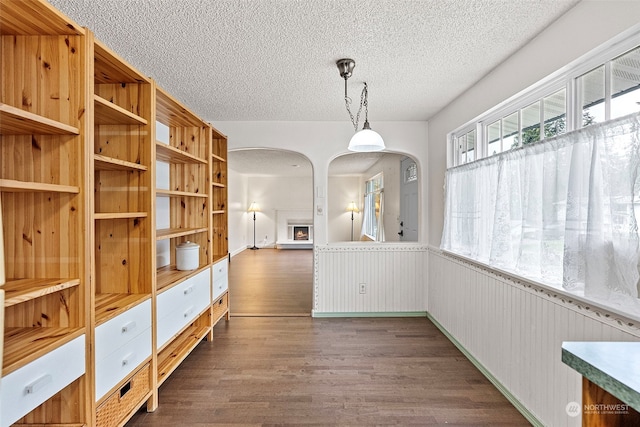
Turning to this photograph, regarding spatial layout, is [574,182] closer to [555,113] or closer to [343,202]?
[555,113]

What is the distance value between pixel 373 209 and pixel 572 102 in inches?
262

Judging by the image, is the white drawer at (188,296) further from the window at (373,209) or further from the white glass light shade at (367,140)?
the window at (373,209)

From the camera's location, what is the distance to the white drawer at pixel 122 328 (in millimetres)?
1613

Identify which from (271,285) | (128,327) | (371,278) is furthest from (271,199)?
(128,327)

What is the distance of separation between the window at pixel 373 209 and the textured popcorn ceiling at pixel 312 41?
14.5ft

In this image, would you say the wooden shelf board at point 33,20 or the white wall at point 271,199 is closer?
the wooden shelf board at point 33,20

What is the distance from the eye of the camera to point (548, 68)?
1914mm

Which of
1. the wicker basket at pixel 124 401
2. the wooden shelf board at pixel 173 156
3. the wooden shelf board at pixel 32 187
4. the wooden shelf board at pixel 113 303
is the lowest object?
the wicker basket at pixel 124 401

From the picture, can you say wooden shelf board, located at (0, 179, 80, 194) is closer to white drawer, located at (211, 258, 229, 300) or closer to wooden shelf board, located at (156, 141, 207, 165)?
wooden shelf board, located at (156, 141, 207, 165)

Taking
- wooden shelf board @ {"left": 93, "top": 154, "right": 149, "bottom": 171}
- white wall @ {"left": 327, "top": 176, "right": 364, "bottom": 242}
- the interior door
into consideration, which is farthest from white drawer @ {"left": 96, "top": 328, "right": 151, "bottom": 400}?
white wall @ {"left": 327, "top": 176, "right": 364, "bottom": 242}

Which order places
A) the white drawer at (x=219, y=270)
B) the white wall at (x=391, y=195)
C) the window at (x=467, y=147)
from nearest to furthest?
the window at (x=467, y=147) < the white drawer at (x=219, y=270) < the white wall at (x=391, y=195)

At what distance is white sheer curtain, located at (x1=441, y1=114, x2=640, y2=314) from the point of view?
55.4 inches

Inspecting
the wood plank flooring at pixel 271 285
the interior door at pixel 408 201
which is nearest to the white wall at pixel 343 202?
the wood plank flooring at pixel 271 285

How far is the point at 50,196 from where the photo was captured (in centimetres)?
152
